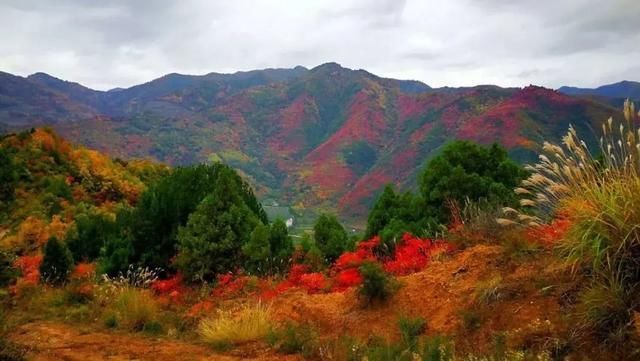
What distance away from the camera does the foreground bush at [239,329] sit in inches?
317

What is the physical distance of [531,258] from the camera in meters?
7.05

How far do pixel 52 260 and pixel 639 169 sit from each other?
14.4 m

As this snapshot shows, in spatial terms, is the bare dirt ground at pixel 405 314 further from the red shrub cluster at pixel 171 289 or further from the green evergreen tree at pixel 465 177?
the green evergreen tree at pixel 465 177

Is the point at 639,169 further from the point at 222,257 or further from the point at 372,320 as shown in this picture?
the point at 222,257

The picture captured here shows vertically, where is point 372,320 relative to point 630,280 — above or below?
below

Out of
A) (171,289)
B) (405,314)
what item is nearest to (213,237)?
(171,289)

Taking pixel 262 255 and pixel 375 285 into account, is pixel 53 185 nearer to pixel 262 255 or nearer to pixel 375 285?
pixel 262 255

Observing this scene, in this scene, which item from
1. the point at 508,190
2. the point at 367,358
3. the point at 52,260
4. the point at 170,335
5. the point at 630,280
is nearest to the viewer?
the point at 630,280

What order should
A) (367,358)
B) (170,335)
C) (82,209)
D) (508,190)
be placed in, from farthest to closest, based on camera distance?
1. (82,209)
2. (508,190)
3. (170,335)
4. (367,358)

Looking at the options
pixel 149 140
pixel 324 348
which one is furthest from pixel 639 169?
pixel 149 140

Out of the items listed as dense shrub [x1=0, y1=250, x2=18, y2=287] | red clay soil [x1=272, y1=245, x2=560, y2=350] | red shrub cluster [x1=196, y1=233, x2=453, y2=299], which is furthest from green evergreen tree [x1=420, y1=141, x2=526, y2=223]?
dense shrub [x1=0, y1=250, x2=18, y2=287]

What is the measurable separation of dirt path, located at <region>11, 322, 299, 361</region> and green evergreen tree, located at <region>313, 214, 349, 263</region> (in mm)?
9229

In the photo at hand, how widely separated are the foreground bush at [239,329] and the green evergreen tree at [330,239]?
29.3ft

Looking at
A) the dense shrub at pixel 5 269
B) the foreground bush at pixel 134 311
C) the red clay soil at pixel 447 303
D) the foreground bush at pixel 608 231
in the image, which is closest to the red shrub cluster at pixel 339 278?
the red clay soil at pixel 447 303
